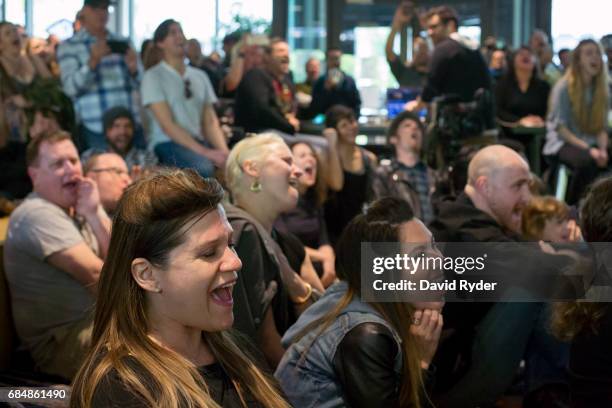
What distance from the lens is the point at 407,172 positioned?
620 cm

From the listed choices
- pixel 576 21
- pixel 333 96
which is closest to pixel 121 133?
pixel 333 96

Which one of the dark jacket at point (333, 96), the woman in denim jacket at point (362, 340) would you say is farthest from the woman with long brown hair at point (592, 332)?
the dark jacket at point (333, 96)

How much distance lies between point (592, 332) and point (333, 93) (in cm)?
640

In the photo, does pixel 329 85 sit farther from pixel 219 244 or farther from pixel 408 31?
pixel 219 244

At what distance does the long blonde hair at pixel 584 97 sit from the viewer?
723 centimetres

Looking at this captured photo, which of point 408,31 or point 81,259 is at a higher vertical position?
point 408,31

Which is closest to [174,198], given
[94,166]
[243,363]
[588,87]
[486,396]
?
[243,363]

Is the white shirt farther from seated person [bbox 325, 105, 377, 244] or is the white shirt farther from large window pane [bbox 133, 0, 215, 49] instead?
large window pane [bbox 133, 0, 215, 49]

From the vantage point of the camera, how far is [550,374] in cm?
332

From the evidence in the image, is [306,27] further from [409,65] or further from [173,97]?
[173,97]

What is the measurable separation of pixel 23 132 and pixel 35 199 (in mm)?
2035

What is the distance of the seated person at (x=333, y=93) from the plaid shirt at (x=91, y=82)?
118 inches

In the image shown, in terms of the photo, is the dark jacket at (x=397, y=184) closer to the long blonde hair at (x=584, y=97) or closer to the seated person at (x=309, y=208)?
the seated person at (x=309, y=208)

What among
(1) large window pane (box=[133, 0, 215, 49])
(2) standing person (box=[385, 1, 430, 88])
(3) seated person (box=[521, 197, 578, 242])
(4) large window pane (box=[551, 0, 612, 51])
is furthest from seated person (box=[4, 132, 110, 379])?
(2) standing person (box=[385, 1, 430, 88])
